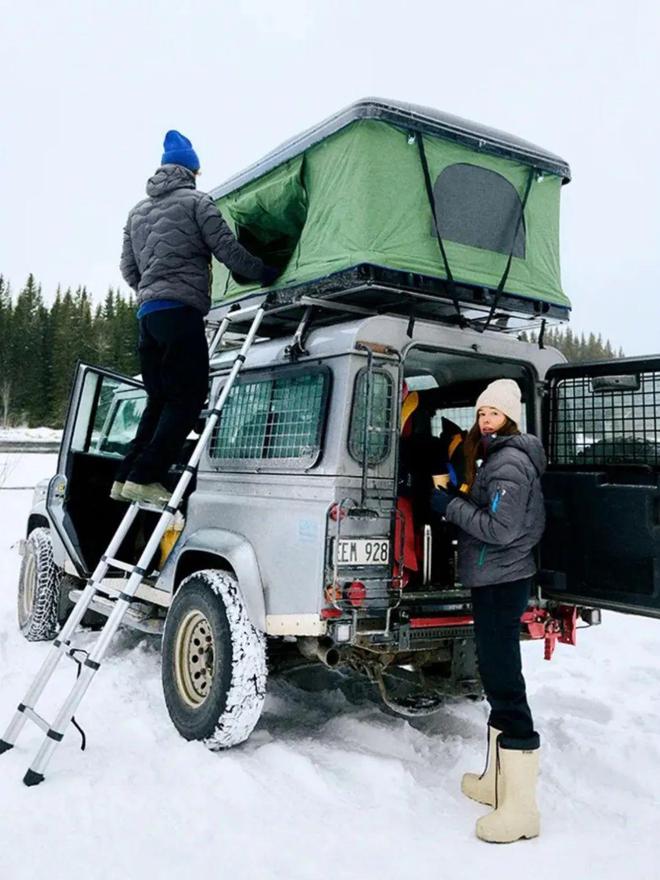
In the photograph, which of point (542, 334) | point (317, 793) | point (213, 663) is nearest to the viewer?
point (317, 793)

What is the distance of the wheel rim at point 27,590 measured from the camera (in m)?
6.32

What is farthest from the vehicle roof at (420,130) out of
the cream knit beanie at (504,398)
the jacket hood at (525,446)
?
the jacket hood at (525,446)

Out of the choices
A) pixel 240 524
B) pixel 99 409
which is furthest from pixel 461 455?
pixel 99 409

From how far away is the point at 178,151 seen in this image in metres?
4.37

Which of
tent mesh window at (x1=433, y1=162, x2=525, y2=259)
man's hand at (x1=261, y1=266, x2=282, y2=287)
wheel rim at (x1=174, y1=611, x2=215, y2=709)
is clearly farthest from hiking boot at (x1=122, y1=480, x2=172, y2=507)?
tent mesh window at (x1=433, y1=162, x2=525, y2=259)

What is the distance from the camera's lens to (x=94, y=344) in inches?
2215

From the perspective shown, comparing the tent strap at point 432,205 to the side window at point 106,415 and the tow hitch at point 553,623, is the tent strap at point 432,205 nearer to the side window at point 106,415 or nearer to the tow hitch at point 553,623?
the tow hitch at point 553,623

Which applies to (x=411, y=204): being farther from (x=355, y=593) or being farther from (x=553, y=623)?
(x=553, y=623)

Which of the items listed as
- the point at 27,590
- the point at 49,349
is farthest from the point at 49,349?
the point at 27,590

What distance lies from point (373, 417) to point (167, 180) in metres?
1.85

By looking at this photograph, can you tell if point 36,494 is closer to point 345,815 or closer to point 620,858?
point 345,815

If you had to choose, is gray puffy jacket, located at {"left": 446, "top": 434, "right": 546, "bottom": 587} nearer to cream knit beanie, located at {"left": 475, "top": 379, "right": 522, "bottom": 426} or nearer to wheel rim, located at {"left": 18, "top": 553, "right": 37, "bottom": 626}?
cream knit beanie, located at {"left": 475, "top": 379, "right": 522, "bottom": 426}

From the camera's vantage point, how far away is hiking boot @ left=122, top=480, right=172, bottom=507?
4098 millimetres

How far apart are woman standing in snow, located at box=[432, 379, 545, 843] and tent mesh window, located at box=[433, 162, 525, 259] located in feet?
3.76
